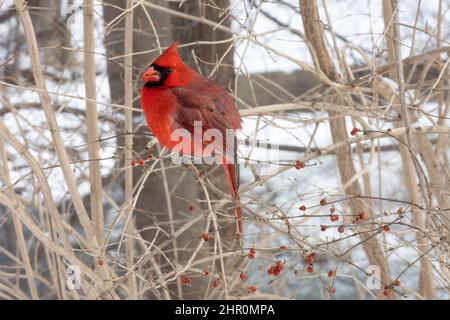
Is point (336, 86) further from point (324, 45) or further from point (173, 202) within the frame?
point (173, 202)

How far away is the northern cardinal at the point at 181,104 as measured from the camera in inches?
51.1

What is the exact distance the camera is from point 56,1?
2258mm

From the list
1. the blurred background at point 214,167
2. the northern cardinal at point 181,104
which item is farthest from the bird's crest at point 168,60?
the blurred background at point 214,167

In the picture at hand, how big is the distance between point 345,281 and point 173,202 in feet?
3.86

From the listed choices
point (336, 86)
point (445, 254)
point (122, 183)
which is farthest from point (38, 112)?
Answer: point (445, 254)

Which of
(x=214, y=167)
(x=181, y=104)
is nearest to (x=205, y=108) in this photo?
(x=181, y=104)

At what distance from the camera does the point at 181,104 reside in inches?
51.4

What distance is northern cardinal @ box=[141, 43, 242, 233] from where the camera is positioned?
1297 mm

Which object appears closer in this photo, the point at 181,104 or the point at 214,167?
the point at 181,104

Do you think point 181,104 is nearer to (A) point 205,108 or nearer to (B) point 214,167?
(A) point 205,108

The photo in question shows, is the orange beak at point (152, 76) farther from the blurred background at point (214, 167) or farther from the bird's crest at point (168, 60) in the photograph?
the blurred background at point (214, 167)

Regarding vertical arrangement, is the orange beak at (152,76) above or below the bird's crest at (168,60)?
below

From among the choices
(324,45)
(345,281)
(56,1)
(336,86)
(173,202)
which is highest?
(56,1)

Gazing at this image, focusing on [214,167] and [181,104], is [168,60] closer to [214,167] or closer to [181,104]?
[181,104]
